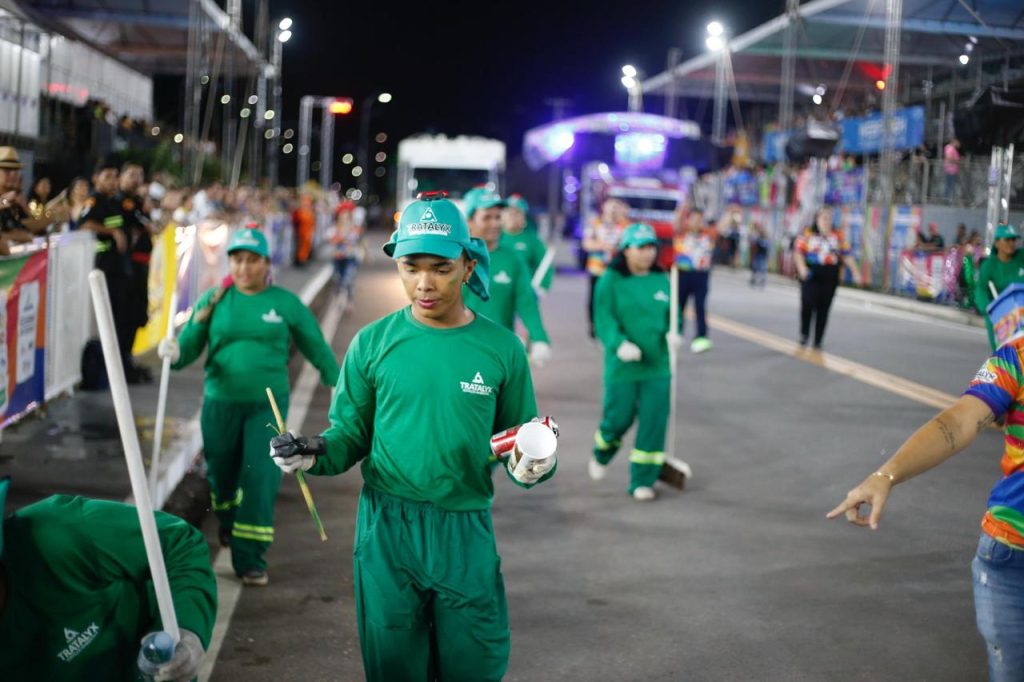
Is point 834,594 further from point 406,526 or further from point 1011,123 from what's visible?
point 1011,123

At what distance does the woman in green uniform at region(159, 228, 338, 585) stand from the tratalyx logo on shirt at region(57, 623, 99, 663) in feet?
11.4

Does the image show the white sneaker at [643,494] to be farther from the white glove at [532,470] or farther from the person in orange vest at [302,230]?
the person in orange vest at [302,230]

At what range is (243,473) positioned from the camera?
7.05 m

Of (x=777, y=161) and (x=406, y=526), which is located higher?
(x=777, y=161)

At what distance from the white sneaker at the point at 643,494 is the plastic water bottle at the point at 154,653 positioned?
632cm

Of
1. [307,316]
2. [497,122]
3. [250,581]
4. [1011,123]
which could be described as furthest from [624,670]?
[497,122]

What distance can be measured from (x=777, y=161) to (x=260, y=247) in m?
37.9

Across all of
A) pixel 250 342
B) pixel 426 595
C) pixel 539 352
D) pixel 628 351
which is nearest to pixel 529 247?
pixel 539 352

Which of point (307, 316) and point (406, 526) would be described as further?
point (307, 316)

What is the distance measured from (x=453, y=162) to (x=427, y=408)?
36610 mm

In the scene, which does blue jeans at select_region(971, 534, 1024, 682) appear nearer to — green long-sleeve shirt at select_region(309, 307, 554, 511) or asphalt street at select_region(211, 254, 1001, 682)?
green long-sleeve shirt at select_region(309, 307, 554, 511)

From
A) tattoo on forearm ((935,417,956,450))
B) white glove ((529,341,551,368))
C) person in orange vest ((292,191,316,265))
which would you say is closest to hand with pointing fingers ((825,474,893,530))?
tattoo on forearm ((935,417,956,450))

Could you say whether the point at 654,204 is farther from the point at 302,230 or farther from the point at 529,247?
the point at 529,247

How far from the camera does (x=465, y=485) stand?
4.14 m
